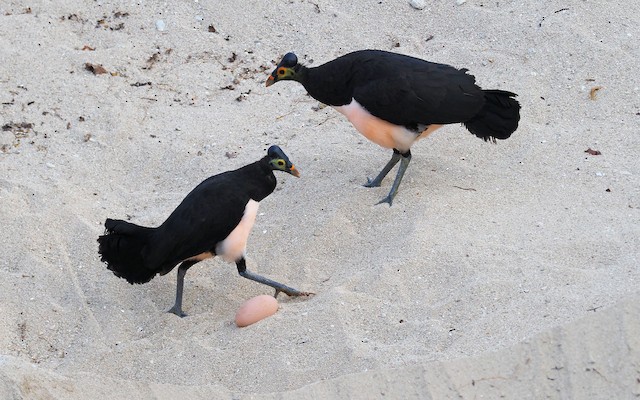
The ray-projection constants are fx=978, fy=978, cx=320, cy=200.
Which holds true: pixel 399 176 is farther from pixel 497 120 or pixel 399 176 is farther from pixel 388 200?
pixel 497 120

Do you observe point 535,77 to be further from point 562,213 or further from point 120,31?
point 120,31

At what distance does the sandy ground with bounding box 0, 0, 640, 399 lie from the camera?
15.2ft

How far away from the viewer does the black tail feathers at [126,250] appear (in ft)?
18.2

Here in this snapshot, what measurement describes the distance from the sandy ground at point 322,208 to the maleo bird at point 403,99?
41 cm

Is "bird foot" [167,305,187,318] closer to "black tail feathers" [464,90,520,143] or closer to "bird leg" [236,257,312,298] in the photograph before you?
"bird leg" [236,257,312,298]

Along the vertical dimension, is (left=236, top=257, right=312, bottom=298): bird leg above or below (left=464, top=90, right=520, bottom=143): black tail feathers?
below

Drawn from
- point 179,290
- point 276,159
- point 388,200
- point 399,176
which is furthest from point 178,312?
point 399,176

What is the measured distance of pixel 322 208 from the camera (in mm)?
6430

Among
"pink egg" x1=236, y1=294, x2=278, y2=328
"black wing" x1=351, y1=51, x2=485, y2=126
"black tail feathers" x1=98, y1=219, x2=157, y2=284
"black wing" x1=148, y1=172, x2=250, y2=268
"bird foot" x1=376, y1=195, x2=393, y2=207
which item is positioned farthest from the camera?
"bird foot" x1=376, y1=195, x2=393, y2=207

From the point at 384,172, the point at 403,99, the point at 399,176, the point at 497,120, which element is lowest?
the point at 384,172

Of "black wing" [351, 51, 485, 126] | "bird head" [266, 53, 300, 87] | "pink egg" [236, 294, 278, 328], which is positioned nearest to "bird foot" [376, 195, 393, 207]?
"black wing" [351, 51, 485, 126]

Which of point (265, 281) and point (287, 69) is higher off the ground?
point (287, 69)

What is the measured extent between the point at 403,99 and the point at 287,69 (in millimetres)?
985

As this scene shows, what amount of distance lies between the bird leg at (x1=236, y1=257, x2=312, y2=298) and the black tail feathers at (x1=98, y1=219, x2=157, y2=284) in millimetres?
501
